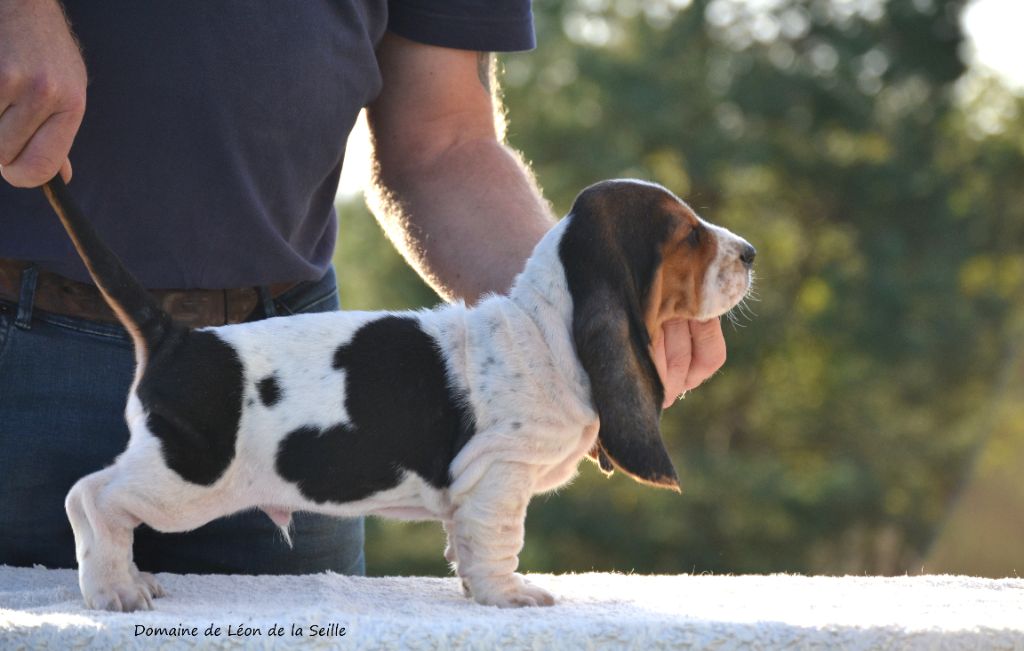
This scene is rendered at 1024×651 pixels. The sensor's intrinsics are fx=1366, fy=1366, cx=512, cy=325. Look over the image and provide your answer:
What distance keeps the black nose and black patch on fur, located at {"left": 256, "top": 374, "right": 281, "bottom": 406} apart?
120cm

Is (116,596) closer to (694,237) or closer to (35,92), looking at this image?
(35,92)

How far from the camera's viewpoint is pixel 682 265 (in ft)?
10.8

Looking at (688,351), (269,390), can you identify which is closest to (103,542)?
(269,390)

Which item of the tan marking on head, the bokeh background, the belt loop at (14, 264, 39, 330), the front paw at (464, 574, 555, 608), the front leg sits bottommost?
the bokeh background

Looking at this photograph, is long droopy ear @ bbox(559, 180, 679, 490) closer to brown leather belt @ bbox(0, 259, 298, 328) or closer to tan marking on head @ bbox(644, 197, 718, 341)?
tan marking on head @ bbox(644, 197, 718, 341)

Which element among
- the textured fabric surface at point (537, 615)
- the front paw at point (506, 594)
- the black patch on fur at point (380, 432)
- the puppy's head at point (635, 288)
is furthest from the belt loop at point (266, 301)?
the front paw at point (506, 594)

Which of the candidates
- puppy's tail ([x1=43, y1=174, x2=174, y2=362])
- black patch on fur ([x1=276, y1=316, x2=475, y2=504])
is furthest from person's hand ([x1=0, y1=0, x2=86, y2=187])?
black patch on fur ([x1=276, y1=316, x2=475, y2=504])

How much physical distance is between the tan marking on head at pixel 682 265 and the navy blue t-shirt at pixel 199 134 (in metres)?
0.91

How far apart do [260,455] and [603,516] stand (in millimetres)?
15018

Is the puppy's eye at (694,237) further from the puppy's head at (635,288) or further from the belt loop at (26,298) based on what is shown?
the belt loop at (26,298)

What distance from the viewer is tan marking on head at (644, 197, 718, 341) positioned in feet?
10.8

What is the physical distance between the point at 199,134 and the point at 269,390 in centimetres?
73

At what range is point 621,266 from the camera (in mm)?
3156

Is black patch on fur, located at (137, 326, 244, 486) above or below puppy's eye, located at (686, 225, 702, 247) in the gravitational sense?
below
